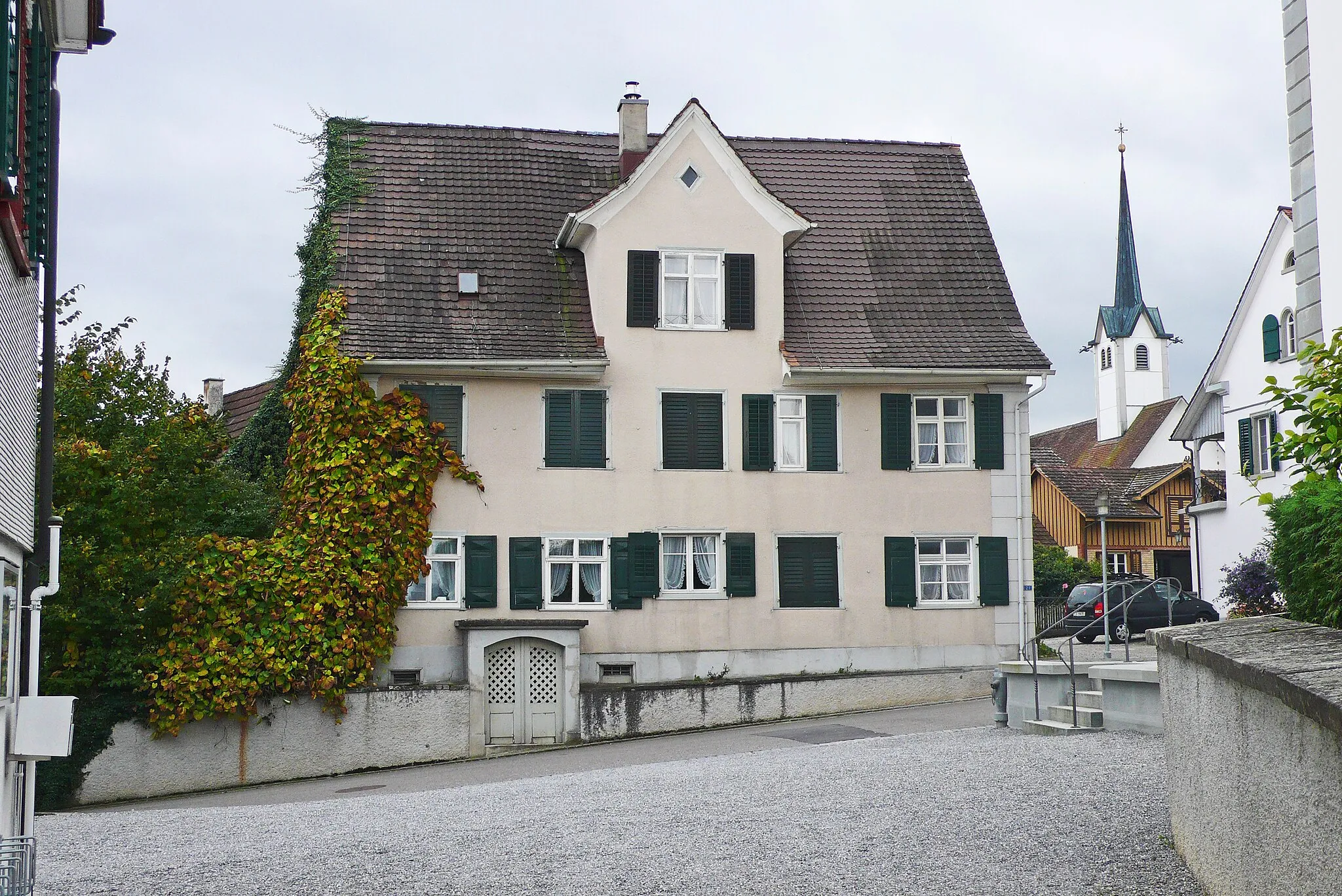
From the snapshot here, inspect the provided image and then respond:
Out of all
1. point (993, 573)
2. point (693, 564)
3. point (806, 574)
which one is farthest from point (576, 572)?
point (993, 573)

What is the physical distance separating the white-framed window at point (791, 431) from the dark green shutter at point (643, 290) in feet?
8.58

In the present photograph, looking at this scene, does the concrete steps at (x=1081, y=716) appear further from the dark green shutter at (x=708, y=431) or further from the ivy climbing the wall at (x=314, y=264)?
the ivy climbing the wall at (x=314, y=264)

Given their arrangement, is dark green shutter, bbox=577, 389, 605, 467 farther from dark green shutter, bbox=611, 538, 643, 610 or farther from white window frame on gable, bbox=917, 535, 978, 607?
white window frame on gable, bbox=917, 535, 978, 607

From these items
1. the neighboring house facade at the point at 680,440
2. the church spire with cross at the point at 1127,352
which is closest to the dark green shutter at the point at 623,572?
the neighboring house facade at the point at 680,440

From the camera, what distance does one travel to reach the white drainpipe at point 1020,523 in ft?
86.6

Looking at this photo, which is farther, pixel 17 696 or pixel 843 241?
pixel 843 241

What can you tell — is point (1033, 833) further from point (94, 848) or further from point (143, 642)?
point (143, 642)

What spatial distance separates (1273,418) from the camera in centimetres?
3619

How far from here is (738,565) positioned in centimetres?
2550

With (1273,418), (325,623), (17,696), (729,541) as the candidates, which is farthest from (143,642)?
(1273,418)

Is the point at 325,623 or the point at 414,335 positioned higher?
the point at 414,335

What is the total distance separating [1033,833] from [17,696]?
7290mm

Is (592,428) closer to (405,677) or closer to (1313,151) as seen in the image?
(405,677)

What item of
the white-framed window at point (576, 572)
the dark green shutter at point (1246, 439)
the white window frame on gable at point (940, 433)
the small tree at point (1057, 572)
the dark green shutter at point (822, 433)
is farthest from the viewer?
the small tree at point (1057, 572)
